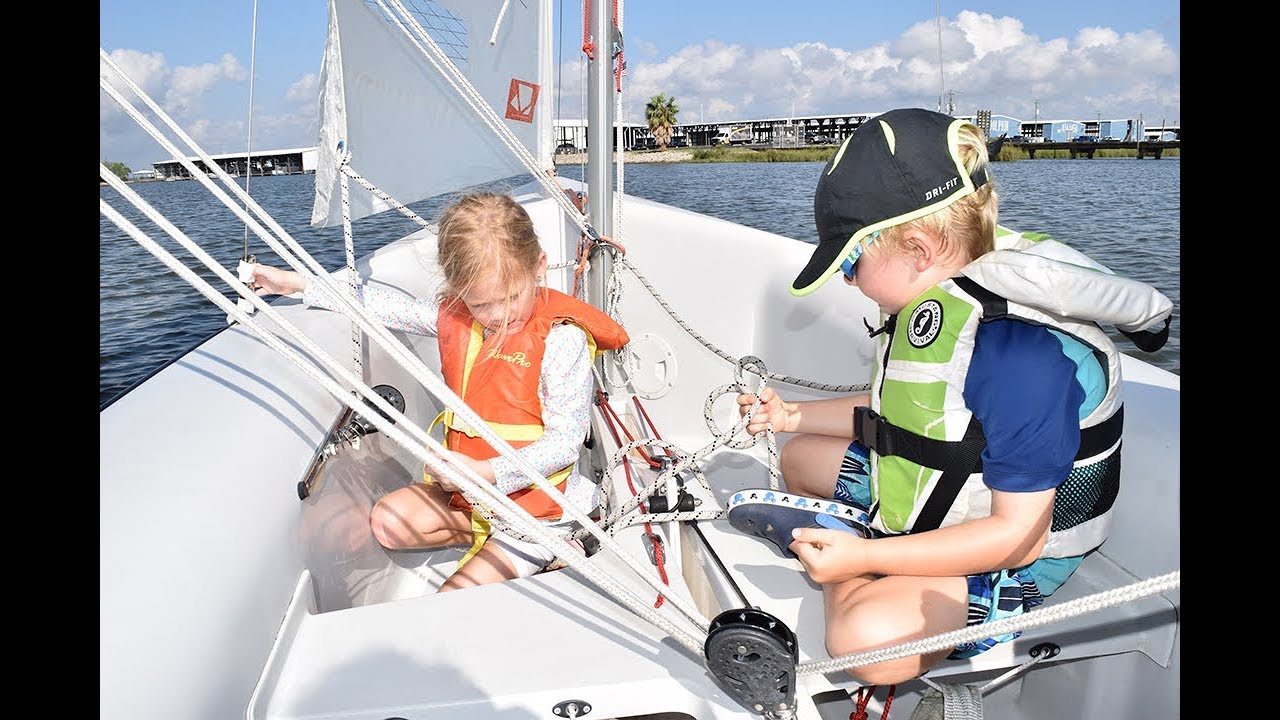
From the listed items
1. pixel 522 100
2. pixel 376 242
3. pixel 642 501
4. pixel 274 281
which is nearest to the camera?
pixel 642 501

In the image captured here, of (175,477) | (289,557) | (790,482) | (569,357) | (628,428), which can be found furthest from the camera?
(628,428)

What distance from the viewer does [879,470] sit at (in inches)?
48.9

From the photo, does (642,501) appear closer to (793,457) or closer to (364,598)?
(793,457)

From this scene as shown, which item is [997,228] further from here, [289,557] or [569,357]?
[289,557]

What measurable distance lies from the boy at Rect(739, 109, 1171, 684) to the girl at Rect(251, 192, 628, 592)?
0.54 meters

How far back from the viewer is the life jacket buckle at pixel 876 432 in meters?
1.21

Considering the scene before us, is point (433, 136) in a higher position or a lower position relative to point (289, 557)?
higher

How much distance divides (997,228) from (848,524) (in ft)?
1.61

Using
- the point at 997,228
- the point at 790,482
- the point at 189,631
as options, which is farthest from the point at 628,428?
the point at 189,631

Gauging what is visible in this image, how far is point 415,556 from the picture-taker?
1.78 metres

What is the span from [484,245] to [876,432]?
730 mm

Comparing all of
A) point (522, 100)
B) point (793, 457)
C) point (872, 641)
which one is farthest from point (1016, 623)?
point (522, 100)
